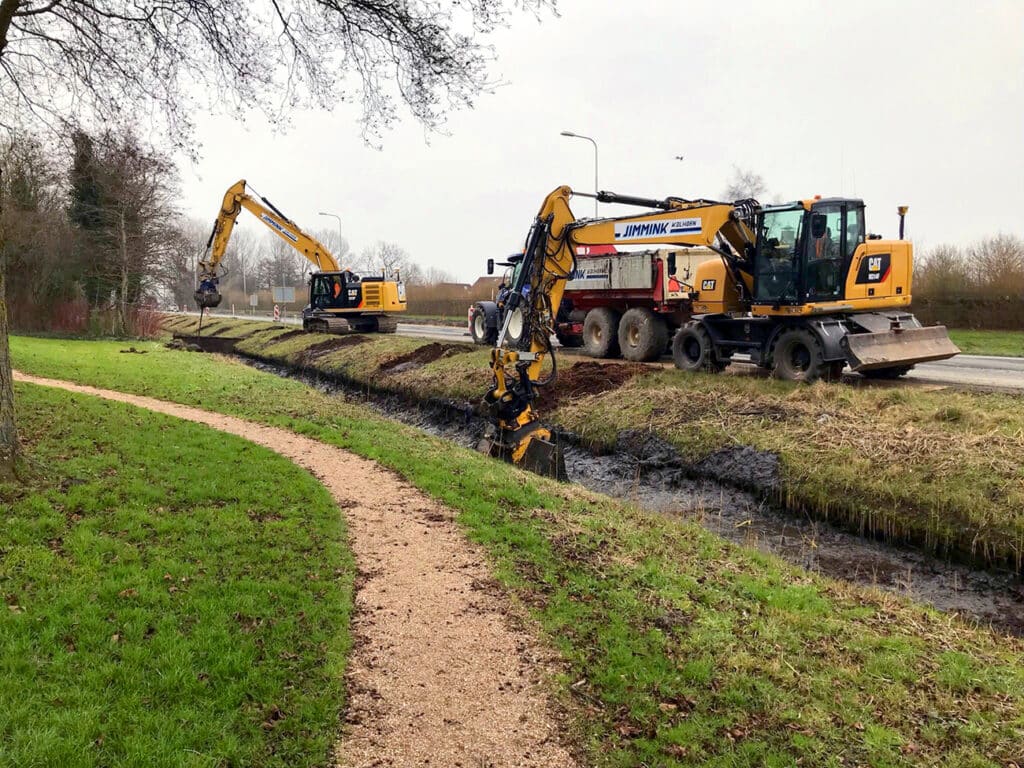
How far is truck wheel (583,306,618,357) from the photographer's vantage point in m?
18.6

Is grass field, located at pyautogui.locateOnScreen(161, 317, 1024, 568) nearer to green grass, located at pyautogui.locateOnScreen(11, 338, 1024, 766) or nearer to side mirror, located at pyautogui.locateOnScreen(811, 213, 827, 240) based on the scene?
green grass, located at pyautogui.locateOnScreen(11, 338, 1024, 766)

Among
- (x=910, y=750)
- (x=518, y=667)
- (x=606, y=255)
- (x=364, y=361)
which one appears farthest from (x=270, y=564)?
(x=364, y=361)

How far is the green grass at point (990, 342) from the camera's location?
19766mm

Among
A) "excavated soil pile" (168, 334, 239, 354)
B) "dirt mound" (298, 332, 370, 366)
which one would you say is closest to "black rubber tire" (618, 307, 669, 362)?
"dirt mound" (298, 332, 370, 366)

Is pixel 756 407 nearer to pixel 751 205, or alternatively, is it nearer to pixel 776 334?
pixel 776 334

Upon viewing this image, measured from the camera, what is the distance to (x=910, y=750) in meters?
4.02

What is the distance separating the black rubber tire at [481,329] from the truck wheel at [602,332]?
442cm

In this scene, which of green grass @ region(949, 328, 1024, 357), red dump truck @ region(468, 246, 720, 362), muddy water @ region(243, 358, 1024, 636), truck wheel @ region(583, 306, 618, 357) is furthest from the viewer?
green grass @ region(949, 328, 1024, 357)

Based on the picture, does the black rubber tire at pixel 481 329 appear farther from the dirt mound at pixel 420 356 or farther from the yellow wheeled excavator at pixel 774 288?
the yellow wheeled excavator at pixel 774 288

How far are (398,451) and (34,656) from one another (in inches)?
265

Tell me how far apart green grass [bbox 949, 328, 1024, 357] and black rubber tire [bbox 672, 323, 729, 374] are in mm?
9845

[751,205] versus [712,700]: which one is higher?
[751,205]

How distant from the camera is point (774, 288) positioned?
41.8ft

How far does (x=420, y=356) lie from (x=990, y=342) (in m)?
18.0
